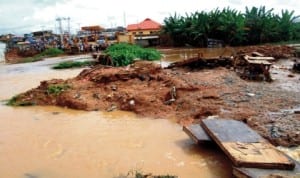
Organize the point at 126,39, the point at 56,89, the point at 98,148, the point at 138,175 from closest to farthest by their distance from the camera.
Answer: the point at 138,175
the point at 98,148
the point at 56,89
the point at 126,39

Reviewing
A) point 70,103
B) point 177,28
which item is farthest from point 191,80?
point 177,28

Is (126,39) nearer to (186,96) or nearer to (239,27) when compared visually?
(239,27)

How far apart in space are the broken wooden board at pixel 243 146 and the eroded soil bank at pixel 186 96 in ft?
2.64

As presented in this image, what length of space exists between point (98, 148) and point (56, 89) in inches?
215

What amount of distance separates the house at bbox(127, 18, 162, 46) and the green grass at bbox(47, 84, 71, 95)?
101 feet

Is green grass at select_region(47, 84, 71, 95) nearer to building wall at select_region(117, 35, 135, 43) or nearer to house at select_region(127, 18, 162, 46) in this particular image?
building wall at select_region(117, 35, 135, 43)

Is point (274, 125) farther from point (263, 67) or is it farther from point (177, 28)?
point (177, 28)

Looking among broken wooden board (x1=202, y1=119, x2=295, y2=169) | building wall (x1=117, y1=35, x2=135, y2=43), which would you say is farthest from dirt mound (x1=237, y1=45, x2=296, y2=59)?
building wall (x1=117, y1=35, x2=135, y2=43)

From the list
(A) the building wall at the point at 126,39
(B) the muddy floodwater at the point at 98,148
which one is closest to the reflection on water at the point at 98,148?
(B) the muddy floodwater at the point at 98,148

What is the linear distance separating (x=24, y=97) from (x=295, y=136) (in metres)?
9.22

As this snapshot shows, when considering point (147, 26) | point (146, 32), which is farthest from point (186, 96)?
point (147, 26)

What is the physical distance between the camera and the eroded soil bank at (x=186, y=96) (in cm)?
838

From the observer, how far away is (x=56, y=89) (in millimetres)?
12578

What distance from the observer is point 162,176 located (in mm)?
5855
